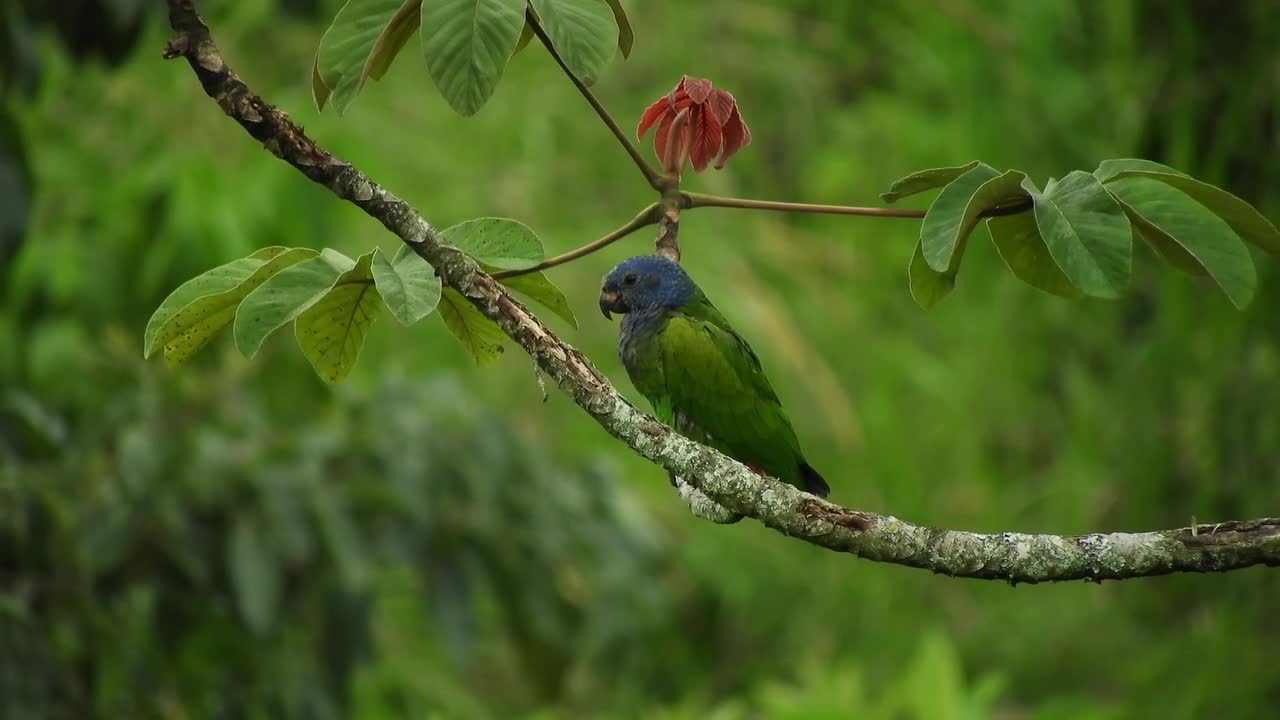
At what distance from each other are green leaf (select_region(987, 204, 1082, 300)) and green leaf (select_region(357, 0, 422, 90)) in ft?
2.35

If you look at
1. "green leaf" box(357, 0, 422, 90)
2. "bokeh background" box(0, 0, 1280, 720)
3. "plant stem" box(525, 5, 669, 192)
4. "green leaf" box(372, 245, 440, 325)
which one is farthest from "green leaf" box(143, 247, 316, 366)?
"bokeh background" box(0, 0, 1280, 720)

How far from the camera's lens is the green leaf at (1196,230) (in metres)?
1.57

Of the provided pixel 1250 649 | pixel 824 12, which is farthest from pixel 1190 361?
pixel 824 12

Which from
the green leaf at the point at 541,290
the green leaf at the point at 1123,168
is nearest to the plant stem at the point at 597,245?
the green leaf at the point at 541,290

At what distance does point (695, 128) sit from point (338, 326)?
1.70 feet

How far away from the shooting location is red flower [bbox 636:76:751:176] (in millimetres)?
1820

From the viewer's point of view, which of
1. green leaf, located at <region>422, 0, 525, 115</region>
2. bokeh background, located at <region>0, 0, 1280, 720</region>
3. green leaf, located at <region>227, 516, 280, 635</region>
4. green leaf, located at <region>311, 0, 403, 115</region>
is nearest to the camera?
green leaf, located at <region>422, 0, 525, 115</region>

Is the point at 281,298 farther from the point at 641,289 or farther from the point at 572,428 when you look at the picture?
the point at 572,428

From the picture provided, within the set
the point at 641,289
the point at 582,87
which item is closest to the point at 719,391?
the point at 641,289

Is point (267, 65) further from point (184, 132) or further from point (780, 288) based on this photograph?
point (780, 288)

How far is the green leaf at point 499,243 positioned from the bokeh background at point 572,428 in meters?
1.86

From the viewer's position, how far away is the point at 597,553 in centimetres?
423

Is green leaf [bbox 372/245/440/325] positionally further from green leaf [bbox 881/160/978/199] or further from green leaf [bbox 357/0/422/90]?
green leaf [bbox 881/160/978/199]

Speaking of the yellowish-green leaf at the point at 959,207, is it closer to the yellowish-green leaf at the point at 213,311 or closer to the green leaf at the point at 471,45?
the green leaf at the point at 471,45
